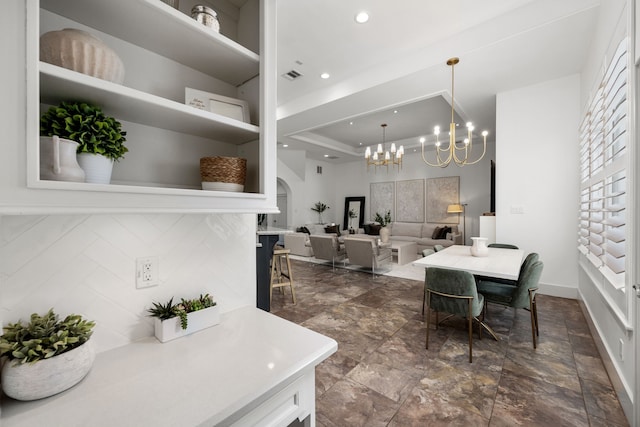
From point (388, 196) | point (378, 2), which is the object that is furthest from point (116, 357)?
point (388, 196)

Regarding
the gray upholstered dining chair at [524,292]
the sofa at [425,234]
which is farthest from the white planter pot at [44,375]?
the sofa at [425,234]

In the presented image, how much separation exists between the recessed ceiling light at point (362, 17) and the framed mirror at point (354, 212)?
734 cm

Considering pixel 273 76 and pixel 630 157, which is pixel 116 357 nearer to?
pixel 273 76

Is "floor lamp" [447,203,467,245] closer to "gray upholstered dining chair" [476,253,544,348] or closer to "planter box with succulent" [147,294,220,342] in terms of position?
"gray upholstered dining chair" [476,253,544,348]

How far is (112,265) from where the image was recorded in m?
0.97

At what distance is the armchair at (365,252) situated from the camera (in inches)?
202

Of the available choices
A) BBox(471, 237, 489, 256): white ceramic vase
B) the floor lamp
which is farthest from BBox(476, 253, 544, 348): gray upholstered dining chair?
the floor lamp

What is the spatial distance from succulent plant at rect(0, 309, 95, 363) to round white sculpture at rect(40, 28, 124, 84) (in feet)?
2.39

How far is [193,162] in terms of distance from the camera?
1.20m

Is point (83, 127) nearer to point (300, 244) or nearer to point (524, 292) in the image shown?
point (524, 292)

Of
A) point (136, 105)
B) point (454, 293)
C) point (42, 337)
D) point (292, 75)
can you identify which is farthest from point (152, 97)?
point (292, 75)

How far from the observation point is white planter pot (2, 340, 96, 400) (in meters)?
0.66

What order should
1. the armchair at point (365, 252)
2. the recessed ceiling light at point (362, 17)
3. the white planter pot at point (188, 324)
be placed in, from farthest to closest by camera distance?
the armchair at point (365, 252) < the recessed ceiling light at point (362, 17) < the white planter pot at point (188, 324)

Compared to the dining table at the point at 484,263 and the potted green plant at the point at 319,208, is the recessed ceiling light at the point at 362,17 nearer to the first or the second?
the dining table at the point at 484,263
